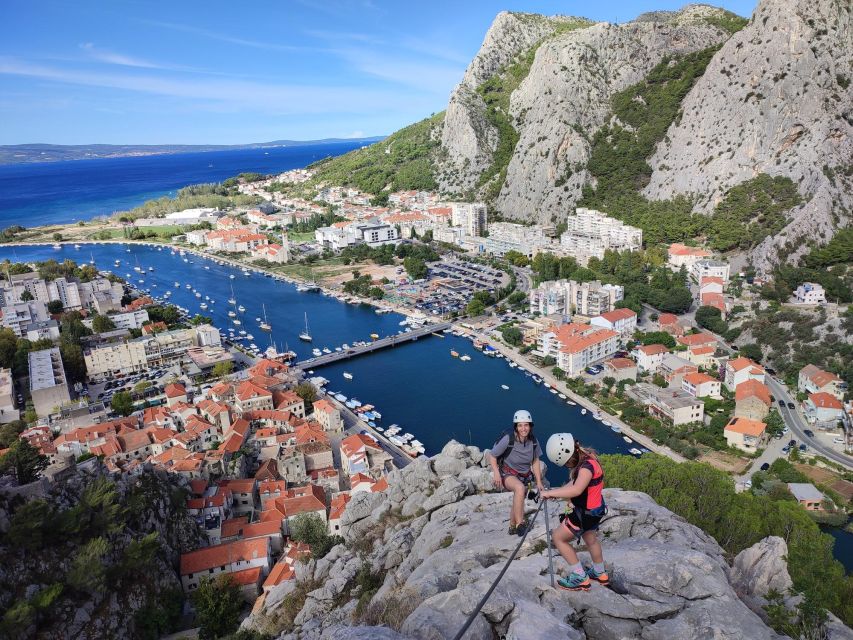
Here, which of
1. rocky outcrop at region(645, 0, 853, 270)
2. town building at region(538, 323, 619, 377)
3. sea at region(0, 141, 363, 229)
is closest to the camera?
town building at region(538, 323, 619, 377)

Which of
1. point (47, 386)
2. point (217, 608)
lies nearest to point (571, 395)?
point (217, 608)

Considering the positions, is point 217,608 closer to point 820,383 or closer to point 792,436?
point 792,436

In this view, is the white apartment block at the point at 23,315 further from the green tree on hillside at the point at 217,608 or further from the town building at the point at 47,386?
the green tree on hillside at the point at 217,608

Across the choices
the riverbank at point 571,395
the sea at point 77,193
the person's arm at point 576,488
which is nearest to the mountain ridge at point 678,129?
the riverbank at point 571,395

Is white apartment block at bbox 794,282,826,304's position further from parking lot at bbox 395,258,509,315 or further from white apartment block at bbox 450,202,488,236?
white apartment block at bbox 450,202,488,236

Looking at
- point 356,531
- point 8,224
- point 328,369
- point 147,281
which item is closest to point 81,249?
point 147,281

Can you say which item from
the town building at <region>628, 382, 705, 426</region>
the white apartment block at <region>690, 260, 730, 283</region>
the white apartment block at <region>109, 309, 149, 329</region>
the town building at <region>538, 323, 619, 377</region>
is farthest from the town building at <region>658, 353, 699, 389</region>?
the white apartment block at <region>109, 309, 149, 329</region>
